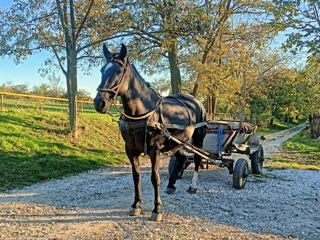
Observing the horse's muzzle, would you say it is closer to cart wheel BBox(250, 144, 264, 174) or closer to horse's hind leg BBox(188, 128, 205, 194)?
horse's hind leg BBox(188, 128, 205, 194)

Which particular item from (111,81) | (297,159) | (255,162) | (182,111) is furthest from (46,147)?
(297,159)

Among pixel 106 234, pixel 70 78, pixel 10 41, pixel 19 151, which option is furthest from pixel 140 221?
pixel 10 41

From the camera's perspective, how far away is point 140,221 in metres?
4.29

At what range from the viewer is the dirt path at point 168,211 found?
12.8ft

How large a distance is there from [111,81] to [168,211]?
101 inches

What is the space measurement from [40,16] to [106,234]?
1037 cm

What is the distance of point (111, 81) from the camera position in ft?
12.0

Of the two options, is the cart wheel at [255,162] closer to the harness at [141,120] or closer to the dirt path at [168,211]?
the dirt path at [168,211]

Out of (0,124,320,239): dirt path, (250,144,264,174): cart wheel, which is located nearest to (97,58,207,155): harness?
(0,124,320,239): dirt path

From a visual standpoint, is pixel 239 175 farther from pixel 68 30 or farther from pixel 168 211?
pixel 68 30

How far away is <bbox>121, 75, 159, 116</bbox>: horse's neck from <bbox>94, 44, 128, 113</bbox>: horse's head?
0.18 metres

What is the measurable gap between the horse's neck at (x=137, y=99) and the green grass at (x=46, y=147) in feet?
13.9

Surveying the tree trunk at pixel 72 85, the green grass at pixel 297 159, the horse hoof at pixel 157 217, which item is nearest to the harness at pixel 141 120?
the horse hoof at pixel 157 217

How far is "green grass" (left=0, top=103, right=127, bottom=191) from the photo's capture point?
25.0ft
